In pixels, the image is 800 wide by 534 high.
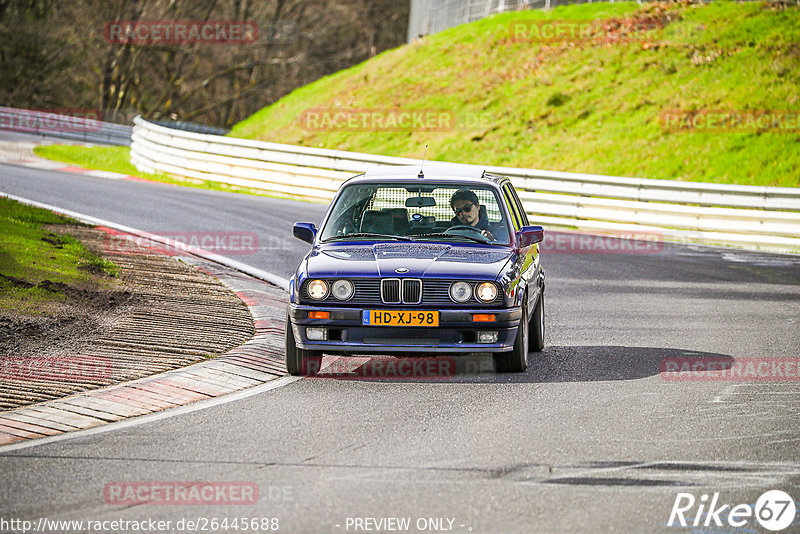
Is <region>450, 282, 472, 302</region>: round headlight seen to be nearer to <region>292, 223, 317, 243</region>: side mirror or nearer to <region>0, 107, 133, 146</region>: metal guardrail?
<region>292, 223, 317, 243</region>: side mirror

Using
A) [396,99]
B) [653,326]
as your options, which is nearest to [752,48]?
[396,99]

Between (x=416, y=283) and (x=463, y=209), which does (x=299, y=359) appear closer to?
(x=416, y=283)

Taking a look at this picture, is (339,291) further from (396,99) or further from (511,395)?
(396,99)

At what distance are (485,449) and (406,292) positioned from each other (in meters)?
2.30

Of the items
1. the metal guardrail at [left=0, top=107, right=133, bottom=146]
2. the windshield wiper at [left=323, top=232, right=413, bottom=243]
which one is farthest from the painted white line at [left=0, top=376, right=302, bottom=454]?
the metal guardrail at [left=0, top=107, right=133, bottom=146]

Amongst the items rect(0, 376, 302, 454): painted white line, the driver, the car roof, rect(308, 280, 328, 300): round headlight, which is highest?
the car roof

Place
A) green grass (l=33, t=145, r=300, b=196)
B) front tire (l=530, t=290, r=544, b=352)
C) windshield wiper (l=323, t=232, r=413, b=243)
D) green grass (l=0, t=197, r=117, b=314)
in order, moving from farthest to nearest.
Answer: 1. green grass (l=33, t=145, r=300, b=196)
2. green grass (l=0, t=197, r=117, b=314)
3. front tire (l=530, t=290, r=544, b=352)
4. windshield wiper (l=323, t=232, r=413, b=243)

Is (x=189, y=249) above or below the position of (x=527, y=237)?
below

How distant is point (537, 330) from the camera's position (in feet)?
33.4

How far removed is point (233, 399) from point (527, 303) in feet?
8.70

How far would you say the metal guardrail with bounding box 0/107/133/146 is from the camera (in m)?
42.7

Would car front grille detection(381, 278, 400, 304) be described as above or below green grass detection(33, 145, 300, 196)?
above

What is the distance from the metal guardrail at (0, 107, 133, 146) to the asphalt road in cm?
3476

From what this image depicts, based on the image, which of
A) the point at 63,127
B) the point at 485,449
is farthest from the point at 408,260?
the point at 63,127
